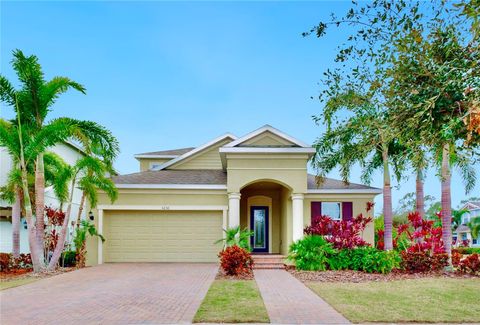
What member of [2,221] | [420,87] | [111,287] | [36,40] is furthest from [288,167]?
[2,221]

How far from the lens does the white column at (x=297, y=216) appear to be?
1995cm

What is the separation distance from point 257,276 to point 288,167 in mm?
5587

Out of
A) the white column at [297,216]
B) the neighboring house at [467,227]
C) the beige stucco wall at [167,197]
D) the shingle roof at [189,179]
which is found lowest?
the neighboring house at [467,227]

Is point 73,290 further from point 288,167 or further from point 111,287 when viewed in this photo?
point 288,167

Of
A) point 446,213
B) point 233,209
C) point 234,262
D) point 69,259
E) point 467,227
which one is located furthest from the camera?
point 467,227

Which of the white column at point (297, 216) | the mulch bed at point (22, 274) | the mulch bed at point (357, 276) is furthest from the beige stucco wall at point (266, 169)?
the mulch bed at point (22, 274)

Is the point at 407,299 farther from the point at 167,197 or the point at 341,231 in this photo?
the point at 167,197

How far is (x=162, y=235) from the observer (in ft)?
69.4

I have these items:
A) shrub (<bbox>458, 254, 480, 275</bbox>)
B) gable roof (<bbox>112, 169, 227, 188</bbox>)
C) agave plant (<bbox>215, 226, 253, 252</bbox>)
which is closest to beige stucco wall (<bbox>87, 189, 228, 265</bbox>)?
gable roof (<bbox>112, 169, 227, 188</bbox>)

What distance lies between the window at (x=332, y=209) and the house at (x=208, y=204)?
27mm

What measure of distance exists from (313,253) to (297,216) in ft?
7.98

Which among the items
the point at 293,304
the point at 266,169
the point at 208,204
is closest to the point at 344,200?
the point at 266,169

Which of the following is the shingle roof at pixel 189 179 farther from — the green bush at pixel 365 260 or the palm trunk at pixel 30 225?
the palm trunk at pixel 30 225

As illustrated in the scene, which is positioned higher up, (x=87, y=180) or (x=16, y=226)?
(x=87, y=180)
